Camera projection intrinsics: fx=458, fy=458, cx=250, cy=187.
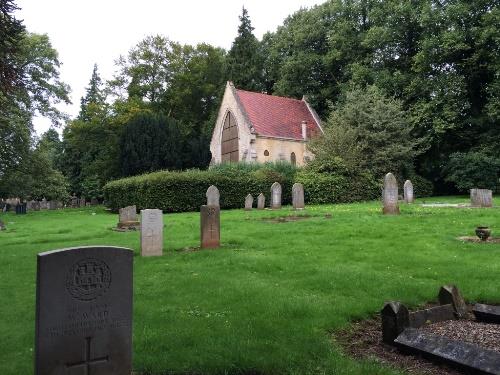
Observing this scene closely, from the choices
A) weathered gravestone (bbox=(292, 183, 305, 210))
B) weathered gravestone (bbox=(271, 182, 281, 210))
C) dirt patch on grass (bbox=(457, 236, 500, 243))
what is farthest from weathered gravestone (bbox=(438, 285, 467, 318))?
weathered gravestone (bbox=(271, 182, 281, 210))

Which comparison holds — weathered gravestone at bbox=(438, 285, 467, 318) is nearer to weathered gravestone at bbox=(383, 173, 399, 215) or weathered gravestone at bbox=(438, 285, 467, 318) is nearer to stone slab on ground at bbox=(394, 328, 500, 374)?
stone slab on ground at bbox=(394, 328, 500, 374)

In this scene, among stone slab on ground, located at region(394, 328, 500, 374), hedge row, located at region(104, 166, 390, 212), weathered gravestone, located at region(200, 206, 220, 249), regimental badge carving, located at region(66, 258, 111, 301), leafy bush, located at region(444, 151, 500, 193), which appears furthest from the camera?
leafy bush, located at region(444, 151, 500, 193)

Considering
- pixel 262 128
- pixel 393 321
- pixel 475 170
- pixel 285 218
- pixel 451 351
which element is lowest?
pixel 451 351

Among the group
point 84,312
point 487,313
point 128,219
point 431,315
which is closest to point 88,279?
point 84,312

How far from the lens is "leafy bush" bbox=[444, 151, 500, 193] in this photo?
30.9 meters

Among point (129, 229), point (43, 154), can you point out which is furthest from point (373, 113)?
point (43, 154)

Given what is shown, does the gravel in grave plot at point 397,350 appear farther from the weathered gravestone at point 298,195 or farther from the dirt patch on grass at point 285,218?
the weathered gravestone at point 298,195

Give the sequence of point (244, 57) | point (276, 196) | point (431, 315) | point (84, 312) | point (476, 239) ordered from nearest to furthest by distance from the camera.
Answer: point (84, 312)
point (431, 315)
point (476, 239)
point (276, 196)
point (244, 57)

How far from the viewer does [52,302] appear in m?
3.59

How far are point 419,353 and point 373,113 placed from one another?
29244mm

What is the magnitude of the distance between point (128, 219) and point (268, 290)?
1107 centimetres

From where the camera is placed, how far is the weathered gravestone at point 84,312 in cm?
357

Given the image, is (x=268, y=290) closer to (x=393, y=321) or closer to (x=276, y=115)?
(x=393, y=321)

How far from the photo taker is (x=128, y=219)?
55.8 ft
